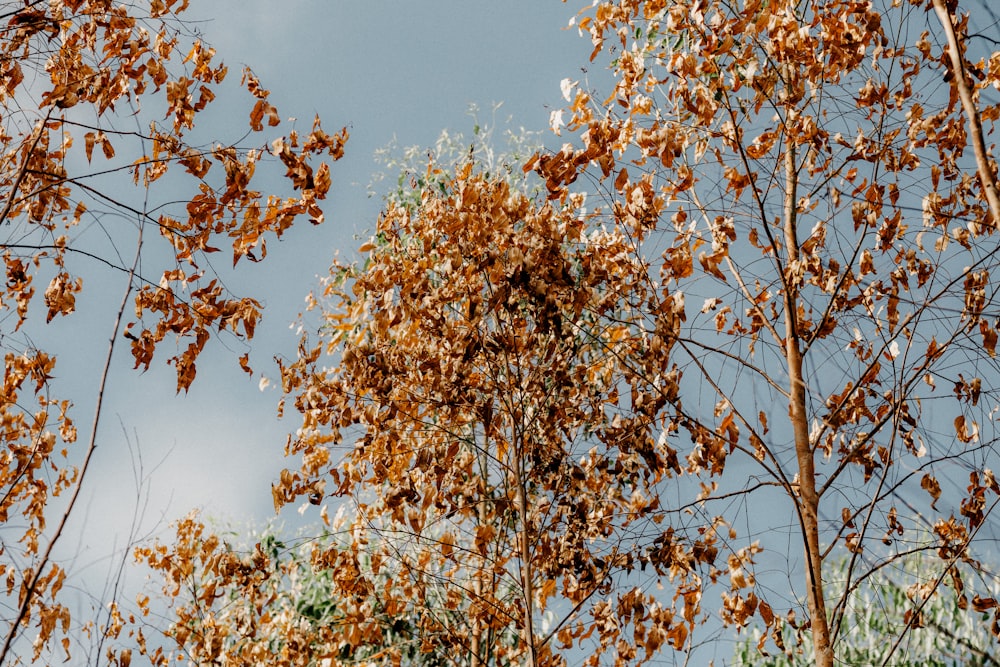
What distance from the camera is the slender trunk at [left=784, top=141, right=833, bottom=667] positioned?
324cm

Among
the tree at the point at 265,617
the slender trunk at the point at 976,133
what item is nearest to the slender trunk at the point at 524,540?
the tree at the point at 265,617

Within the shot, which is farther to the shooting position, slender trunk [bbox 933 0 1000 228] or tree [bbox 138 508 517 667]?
tree [bbox 138 508 517 667]

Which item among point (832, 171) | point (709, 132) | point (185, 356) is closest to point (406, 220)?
point (185, 356)

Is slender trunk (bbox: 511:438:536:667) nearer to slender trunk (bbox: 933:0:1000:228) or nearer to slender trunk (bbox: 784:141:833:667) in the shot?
slender trunk (bbox: 784:141:833:667)

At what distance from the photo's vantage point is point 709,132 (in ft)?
12.4

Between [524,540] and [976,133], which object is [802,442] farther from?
[976,133]

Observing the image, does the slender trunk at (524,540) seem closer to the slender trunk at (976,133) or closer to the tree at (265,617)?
the tree at (265,617)

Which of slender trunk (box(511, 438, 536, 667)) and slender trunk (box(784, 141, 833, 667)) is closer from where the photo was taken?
slender trunk (box(784, 141, 833, 667))

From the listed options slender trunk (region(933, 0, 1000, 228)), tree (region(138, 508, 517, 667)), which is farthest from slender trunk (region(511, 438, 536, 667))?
slender trunk (region(933, 0, 1000, 228))

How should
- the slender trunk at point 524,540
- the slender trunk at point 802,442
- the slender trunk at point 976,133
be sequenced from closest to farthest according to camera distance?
the slender trunk at point 976,133 < the slender trunk at point 802,442 < the slender trunk at point 524,540

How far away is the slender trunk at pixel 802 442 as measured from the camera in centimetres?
324

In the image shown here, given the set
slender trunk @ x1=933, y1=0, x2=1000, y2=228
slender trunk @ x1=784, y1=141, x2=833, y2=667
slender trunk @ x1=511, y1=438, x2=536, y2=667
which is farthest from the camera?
slender trunk @ x1=511, y1=438, x2=536, y2=667

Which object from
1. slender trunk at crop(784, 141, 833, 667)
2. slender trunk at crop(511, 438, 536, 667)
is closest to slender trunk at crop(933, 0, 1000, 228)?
slender trunk at crop(784, 141, 833, 667)

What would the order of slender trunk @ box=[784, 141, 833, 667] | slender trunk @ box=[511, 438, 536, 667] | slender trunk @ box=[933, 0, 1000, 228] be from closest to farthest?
slender trunk @ box=[933, 0, 1000, 228] < slender trunk @ box=[784, 141, 833, 667] < slender trunk @ box=[511, 438, 536, 667]
